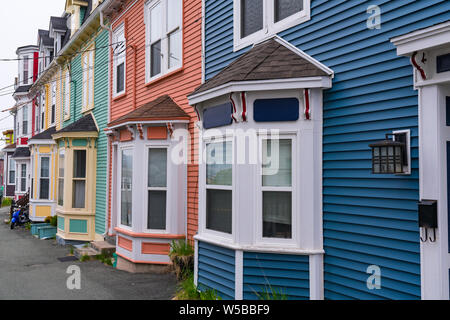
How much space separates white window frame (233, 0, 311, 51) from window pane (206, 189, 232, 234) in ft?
8.74

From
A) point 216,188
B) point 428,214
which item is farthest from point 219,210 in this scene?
point 428,214

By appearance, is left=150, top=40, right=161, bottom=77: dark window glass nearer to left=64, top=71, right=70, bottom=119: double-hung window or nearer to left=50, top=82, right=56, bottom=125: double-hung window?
left=64, top=71, right=70, bottom=119: double-hung window

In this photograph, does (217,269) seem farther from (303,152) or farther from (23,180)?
(23,180)

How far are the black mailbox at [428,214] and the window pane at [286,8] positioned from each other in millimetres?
3540

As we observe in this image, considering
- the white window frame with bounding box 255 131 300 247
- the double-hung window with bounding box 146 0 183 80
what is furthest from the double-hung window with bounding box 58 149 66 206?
the white window frame with bounding box 255 131 300 247

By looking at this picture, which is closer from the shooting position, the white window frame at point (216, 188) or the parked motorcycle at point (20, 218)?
the white window frame at point (216, 188)

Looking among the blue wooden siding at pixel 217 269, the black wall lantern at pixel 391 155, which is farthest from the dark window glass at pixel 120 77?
the black wall lantern at pixel 391 155

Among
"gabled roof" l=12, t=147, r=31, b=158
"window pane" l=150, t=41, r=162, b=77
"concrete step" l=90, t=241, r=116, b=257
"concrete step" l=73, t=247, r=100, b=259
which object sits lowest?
"concrete step" l=73, t=247, r=100, b=259

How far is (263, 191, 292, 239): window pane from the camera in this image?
18.6ft

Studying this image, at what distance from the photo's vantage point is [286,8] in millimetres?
6527

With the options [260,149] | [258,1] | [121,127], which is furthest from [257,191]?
[121,127]

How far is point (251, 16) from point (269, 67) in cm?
195

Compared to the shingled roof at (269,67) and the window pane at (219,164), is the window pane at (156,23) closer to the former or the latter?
the shingled roof at (269,67)

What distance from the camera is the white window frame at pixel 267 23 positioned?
608cm
